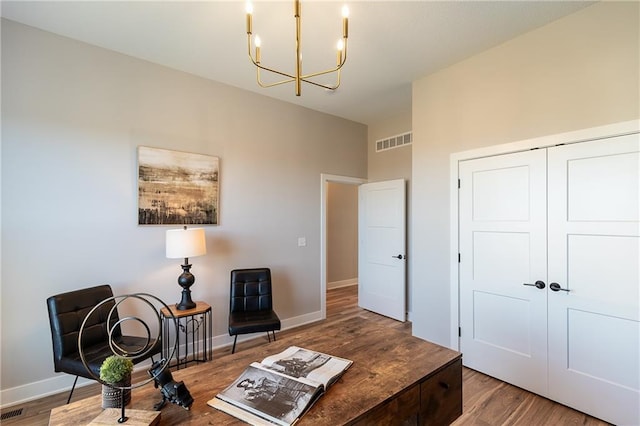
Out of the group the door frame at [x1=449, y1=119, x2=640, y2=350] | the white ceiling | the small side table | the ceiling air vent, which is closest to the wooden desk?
the door frame at [x1=449, y1=119, x2=640, y2=350]

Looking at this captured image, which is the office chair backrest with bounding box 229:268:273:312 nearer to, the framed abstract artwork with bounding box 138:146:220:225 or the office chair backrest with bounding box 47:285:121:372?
the framed abstract artwork with bounding box 138:146:220:225

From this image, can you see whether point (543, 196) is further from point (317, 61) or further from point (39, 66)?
point (39, 66)

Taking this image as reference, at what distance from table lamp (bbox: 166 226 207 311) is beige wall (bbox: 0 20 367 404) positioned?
35 cm

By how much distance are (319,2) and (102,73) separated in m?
2.09

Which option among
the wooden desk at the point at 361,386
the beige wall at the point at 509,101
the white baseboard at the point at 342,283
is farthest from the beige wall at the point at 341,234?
the wooden desk at the point at 361,386

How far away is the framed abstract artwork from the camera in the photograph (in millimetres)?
2938

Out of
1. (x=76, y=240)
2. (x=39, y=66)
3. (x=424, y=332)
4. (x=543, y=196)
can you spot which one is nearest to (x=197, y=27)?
(x=39, y=66)

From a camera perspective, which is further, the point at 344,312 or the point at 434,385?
the point at 344,312

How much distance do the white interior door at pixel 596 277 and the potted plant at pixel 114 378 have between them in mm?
2915

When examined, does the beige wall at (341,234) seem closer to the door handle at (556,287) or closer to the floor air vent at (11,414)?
the door handle at (556,287)

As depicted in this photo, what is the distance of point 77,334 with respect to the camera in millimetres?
2318

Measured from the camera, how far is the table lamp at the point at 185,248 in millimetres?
2756

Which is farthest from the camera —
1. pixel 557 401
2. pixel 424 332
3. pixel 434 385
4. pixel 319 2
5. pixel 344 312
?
pixel 344 312

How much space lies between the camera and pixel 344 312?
4.70 m
